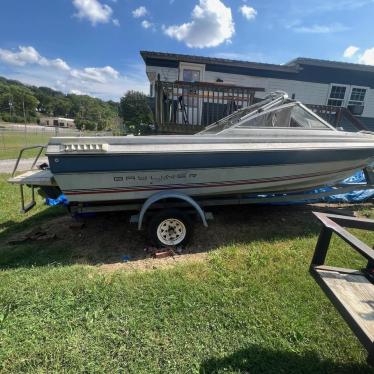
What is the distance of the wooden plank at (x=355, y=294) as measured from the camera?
1.52 m

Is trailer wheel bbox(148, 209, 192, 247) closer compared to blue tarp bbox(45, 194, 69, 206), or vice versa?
trailer wheel bbox(148, 209, 192, 247)

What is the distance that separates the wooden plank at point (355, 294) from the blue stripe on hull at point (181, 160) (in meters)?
1.90

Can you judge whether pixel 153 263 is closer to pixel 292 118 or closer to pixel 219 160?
pixel 219 160

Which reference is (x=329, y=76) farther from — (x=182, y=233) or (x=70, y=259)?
(x=70, y=259)

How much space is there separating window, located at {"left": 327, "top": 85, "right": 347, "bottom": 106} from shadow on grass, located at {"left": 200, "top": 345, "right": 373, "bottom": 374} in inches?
561

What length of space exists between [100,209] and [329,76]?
46.1 ft

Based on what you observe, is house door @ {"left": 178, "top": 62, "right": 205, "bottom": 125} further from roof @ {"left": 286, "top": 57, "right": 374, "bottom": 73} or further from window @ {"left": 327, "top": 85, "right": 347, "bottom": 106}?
window @ {"left": 327, "top": 85, "right": 347, "bottom": 106}

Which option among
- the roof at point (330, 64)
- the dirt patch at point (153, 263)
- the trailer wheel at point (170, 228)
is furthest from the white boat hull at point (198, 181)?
the roof at point (330, 64)

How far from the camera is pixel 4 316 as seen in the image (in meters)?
2.40

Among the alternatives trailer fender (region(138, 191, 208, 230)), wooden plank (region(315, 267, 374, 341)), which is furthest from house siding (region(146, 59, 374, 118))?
wooden plank (region(315, 267, 374, 341))

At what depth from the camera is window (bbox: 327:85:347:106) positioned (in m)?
13.4

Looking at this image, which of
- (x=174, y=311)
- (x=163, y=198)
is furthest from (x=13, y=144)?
(x=174, y=311)

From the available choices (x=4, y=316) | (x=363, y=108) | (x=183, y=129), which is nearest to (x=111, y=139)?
(x=4, y=316)

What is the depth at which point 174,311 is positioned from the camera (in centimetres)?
247
